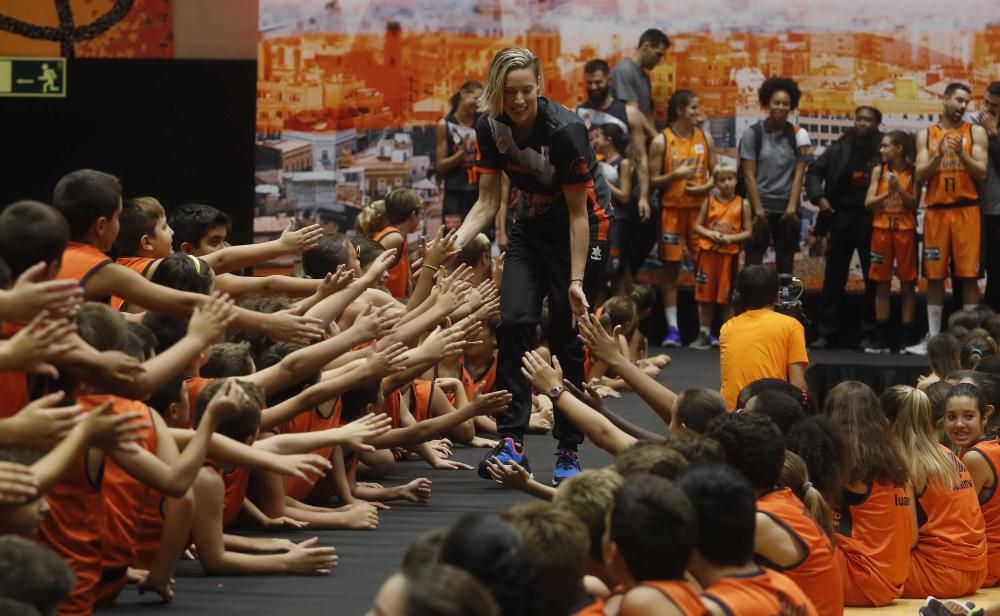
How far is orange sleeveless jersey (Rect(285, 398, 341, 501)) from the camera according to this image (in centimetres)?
526

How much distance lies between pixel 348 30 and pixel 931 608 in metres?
7.78

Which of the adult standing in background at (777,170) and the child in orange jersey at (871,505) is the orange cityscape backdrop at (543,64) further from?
the child in orange jersey at (871,505)

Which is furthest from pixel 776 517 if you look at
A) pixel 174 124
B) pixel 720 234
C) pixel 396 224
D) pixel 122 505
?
pixel 174 124

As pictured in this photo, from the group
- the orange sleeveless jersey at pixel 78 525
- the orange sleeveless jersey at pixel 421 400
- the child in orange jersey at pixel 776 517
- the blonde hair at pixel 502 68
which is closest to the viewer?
the orange sleeveless jersey at pixel 78 525

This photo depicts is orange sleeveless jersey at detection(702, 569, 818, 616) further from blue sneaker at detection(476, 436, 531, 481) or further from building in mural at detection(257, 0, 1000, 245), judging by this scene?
building in mural at detection(257, 0, 1000, 245)

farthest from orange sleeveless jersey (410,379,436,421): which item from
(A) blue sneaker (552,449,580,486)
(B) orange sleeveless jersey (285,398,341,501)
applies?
(B) orange sleeveless jersey (285,398,341,501)

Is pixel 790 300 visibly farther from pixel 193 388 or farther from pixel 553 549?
pixel 553 549

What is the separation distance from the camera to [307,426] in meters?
5.38

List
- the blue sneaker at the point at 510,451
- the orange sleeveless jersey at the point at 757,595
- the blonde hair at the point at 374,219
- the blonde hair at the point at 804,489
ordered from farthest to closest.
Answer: the blonde hair at the point at 374,219 < the blue sneaker at the point at 510,451 < the blonde hair at the point at 804,489 < the orange sleeveless jersey at the point at 757,595

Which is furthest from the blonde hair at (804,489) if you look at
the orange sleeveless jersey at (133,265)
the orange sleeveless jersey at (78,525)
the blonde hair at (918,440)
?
the orange sleeveless jersey at (133,265)

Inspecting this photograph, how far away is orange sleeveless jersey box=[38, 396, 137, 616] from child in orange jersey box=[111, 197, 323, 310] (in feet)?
5.61

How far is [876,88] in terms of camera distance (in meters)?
11.2

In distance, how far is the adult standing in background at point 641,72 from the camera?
36.5ft

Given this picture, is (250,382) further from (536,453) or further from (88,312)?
(536,453)
